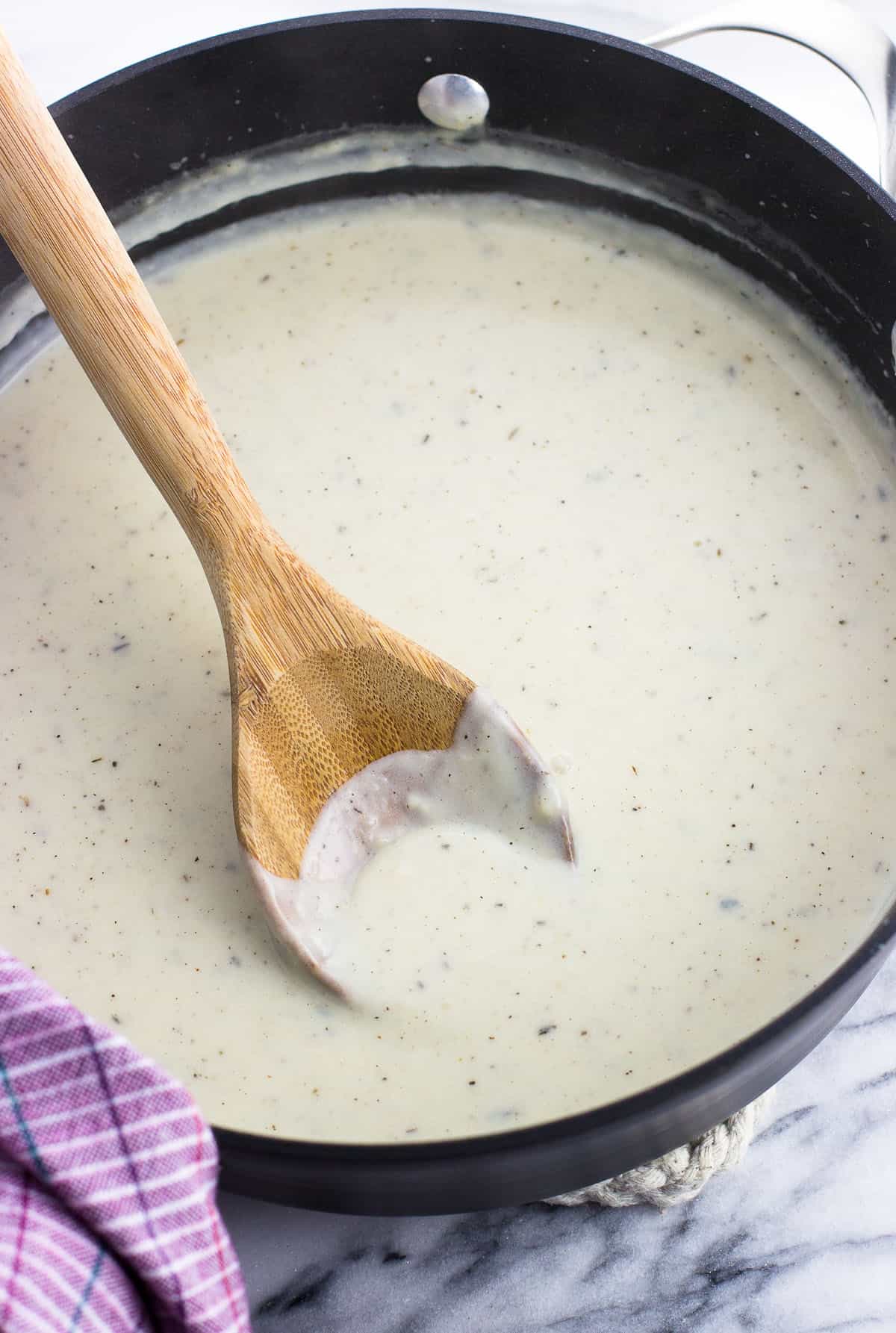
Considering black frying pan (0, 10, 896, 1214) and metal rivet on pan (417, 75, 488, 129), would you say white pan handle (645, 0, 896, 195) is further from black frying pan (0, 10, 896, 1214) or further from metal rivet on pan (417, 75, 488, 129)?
metal rivet on pan (417, 75, 488, 129)

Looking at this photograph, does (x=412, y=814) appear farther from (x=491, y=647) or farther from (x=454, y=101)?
(x=454, y=101)

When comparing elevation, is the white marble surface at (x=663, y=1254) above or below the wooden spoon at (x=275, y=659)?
below

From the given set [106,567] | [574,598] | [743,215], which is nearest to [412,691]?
[574,598]

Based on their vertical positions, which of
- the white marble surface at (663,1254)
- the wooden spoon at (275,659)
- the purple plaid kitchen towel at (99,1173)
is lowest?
the white marble surface at (663,1254)

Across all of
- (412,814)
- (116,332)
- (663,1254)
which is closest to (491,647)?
(412,814)

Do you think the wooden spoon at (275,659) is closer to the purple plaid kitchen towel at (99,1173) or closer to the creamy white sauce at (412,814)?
the creamy white sauce at (412,814)

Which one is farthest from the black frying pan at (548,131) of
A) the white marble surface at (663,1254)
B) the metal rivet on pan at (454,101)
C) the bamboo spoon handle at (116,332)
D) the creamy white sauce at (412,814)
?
the white marble surface at (663,1254)

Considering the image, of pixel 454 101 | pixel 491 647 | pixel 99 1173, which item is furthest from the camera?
pixel 454 101
